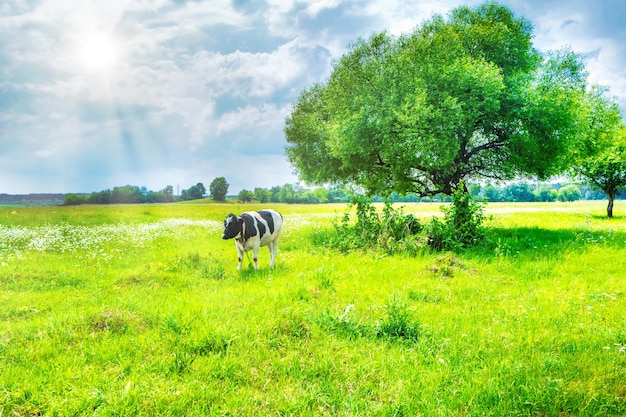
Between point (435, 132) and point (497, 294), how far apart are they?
33.7 ft

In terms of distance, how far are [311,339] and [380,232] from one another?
34.6ft

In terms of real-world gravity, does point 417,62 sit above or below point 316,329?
above

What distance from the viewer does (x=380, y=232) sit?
1644 cm

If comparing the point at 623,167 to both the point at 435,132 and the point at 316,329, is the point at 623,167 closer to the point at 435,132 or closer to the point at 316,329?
the point at 435,132

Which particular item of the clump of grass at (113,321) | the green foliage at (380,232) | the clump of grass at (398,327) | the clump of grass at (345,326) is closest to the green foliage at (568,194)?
the green foliage at (380,232)

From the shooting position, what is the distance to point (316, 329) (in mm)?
6672

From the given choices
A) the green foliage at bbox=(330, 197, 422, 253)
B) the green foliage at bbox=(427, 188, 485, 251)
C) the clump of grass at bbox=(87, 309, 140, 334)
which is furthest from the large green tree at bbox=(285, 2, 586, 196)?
the clump of grass at bbox=(87, 309, 140, 334)

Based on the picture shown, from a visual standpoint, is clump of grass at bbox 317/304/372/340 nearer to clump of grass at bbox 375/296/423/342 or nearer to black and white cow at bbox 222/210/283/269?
clump of grass at bbox 375/296/423/342

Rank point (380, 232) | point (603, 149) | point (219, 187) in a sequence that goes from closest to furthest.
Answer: point (380, 232)
point (219, 187)
point (603, 149)

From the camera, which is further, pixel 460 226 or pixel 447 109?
pixel 447 109

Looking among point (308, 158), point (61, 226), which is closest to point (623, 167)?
point (308, 158)

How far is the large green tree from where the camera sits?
700 inches

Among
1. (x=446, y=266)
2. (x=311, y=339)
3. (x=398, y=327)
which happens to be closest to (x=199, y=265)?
(x=311, y=339)

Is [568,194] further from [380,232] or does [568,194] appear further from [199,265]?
[199,265]
